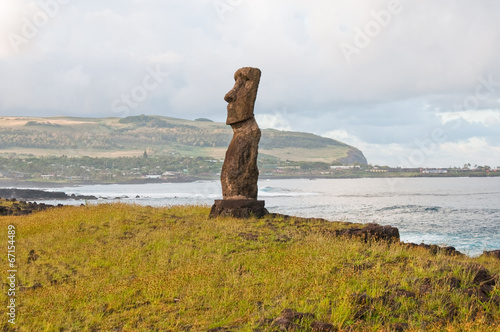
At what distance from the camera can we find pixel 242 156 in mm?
21328

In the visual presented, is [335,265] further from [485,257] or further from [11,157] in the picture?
[11,157]

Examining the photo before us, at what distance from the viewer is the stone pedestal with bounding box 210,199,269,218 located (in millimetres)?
20891

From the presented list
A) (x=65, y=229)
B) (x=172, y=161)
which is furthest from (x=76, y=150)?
(x=65, y=229)

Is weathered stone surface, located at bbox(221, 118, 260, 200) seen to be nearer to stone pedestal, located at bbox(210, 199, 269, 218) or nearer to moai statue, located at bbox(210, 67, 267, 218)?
moai statue, located at bbox(210, 67, 267, 218)

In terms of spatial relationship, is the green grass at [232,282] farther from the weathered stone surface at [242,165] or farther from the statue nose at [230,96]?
the statue nose at [230,96]

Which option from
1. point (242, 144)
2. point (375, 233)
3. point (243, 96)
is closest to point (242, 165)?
point (242, 144)

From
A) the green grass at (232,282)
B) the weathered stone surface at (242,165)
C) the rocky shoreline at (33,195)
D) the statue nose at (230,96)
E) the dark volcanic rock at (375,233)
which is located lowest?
the rocky shoreline at (33,195)

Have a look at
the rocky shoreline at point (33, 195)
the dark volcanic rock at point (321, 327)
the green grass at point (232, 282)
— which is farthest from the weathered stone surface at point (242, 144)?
the rocky shoreline at point (33, 195)

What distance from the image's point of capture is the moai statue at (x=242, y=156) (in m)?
21.1

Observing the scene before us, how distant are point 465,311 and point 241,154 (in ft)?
41.8

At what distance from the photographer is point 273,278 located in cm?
1217

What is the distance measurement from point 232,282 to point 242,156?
9.67m

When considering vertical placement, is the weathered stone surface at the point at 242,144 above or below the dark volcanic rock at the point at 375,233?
above

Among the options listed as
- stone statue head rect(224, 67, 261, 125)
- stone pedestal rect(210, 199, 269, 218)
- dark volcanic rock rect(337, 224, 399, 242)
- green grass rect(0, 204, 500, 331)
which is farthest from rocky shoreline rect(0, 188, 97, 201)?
dark volcanic rock rect(337, 224, 399, 242)
